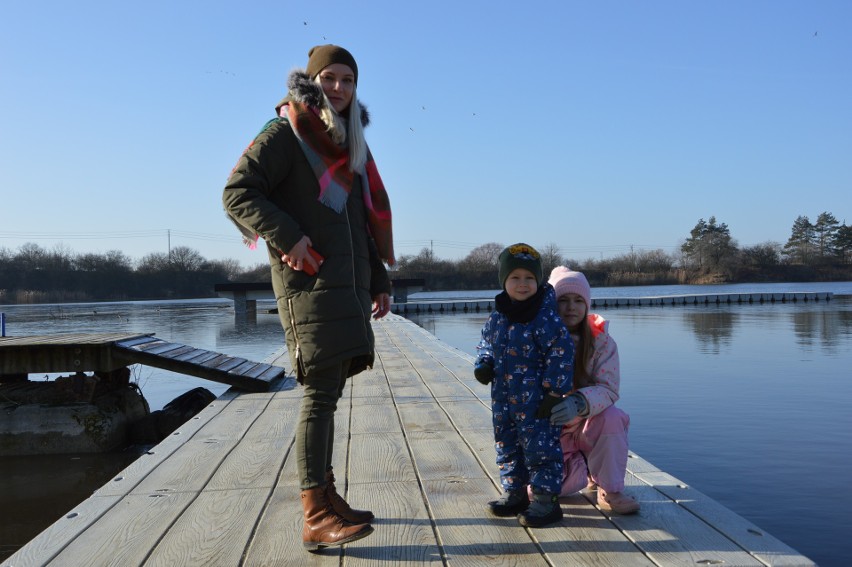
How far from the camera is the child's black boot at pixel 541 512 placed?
8.34 ft

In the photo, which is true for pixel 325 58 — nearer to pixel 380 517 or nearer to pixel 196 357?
pixel 380 517

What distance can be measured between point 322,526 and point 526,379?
0.89m

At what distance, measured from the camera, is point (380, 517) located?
2.72 metres

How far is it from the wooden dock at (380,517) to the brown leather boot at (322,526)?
0.12 feet

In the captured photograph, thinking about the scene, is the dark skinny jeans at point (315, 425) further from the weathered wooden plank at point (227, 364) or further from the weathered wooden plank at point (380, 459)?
the weathered wooden plank at point (227, 364)

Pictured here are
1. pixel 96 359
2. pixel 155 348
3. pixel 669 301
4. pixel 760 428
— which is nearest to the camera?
pixel 96 359

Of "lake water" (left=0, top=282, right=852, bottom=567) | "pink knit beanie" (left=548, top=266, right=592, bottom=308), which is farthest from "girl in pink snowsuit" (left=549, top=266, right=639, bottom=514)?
"lake water" (left=0, top=282, right=852, bottom=567)

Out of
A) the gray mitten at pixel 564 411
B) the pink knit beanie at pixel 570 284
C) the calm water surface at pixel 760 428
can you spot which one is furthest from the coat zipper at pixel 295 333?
the calm water surface at pixel 760 428

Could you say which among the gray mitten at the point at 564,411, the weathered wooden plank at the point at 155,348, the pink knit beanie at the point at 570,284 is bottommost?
the weathered wooden plank at the point at 155,348

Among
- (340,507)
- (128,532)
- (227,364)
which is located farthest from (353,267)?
(227,364)

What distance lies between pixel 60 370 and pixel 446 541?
5.47 metres

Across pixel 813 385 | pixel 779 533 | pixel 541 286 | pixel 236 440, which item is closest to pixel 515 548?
pixel 541 286

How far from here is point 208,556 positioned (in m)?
2.35

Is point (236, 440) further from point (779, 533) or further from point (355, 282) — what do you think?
point (779, 533)
